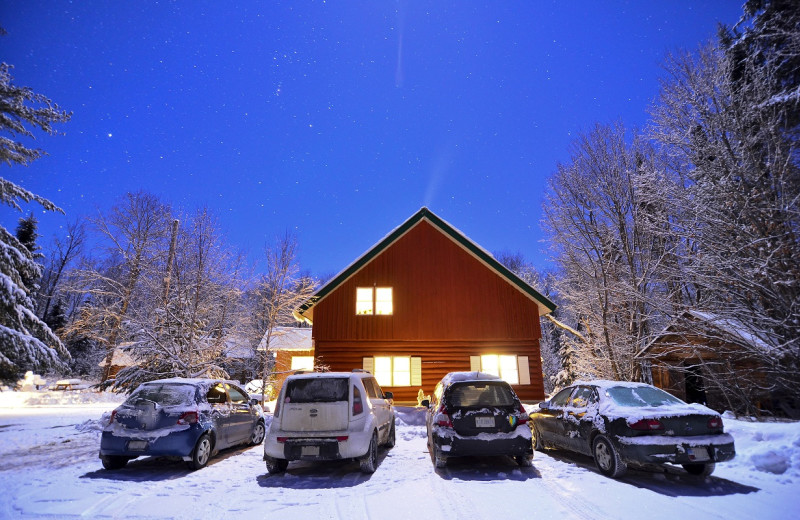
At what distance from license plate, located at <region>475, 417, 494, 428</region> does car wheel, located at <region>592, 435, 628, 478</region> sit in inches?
71.7

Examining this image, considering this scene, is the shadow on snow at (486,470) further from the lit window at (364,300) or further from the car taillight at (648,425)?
the lit window at (364,300)

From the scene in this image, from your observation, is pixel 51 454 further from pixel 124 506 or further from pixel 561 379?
pixel 561 379

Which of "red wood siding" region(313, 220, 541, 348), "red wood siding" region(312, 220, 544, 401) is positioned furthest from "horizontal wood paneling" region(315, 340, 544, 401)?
"red wood siding" region(313, 220, 541, 348)

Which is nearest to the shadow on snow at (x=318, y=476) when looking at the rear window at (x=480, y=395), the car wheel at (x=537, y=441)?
the rear window at (x=480, y=395)

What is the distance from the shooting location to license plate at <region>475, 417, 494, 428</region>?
733 cm

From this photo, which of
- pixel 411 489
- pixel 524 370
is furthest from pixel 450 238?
pixel 411 489

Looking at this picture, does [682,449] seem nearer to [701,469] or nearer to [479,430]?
[701,469]

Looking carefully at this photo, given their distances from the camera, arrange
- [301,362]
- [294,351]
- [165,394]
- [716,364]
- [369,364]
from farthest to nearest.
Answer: [294,351], [301,362], [369,364], [716,364], [165,394]

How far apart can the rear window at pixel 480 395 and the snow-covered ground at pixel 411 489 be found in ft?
3.83

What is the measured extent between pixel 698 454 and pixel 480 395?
11.2ft

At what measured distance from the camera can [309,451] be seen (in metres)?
7.03

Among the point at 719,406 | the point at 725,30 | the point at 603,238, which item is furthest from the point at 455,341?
the point at 725,30

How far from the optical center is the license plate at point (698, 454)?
20.4 ft

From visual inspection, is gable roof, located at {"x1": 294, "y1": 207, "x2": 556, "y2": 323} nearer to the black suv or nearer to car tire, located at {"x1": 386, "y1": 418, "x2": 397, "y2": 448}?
car tire, located at {"x1": 386, "y1": 418, "x2": 397, "y2": 448}
